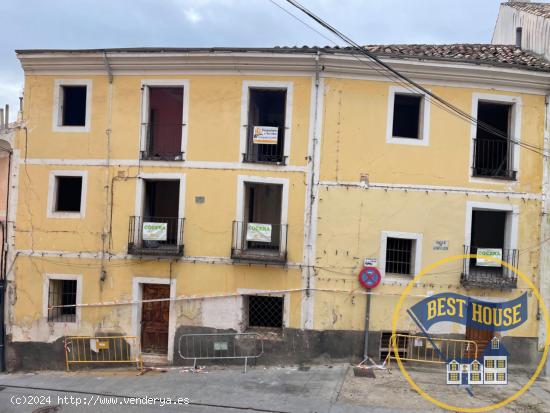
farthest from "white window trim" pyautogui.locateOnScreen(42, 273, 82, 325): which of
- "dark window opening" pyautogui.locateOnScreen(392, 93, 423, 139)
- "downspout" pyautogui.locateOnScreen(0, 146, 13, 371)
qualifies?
"dark window opening" pyautogui.locateOnScreen(392, 93, 423, 139)

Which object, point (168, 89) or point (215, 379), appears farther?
point (168, 89)

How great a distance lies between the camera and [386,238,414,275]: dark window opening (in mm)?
10664

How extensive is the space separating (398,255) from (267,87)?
554 centimetres

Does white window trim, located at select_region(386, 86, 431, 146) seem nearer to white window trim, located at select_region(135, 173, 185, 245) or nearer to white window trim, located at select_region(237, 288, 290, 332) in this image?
white window trim, located at select_region(237, 288, 290, 332)

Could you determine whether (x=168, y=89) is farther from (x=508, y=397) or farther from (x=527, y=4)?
(x=527, y=4)

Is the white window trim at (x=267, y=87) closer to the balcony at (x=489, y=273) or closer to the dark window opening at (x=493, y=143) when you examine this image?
the dark window opening at (x=493, y=143)

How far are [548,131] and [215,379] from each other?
1032 cm

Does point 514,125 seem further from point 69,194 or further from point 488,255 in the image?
point 69,194

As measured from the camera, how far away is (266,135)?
10555mm

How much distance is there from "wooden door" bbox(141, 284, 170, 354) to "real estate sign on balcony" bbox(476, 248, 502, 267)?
26.9ft

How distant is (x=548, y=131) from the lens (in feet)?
34.2

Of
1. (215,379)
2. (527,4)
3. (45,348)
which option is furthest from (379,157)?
(45,348)

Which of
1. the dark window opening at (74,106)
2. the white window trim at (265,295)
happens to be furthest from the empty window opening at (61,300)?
the white window trim at (265,295)

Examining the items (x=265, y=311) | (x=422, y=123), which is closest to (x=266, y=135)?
(x=422, y=123)
